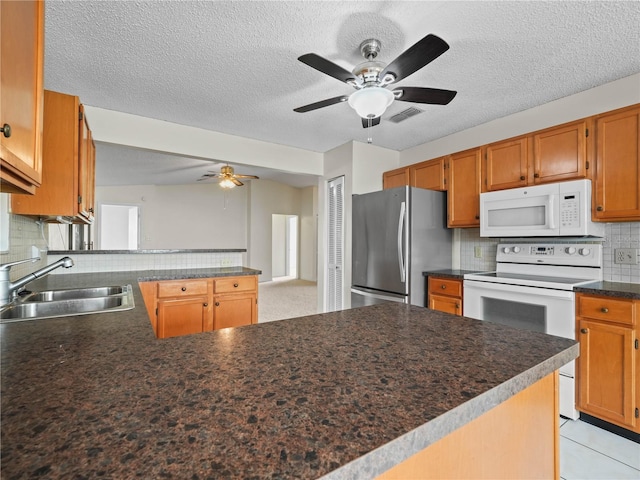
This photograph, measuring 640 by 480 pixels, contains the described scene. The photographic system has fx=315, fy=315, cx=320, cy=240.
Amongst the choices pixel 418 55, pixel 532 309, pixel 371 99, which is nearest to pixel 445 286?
pixel 532 309

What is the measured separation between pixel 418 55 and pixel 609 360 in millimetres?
2110

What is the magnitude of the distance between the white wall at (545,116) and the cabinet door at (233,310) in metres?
2.56

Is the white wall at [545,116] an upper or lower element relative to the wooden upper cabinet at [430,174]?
upper

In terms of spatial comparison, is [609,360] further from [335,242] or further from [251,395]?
[335,242]

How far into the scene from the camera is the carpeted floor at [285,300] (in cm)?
500

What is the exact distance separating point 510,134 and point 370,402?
3.13 metres

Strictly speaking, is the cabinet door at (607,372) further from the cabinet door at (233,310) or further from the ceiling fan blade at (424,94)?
the cabinet door at (233,310)

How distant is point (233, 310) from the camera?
9.61ft

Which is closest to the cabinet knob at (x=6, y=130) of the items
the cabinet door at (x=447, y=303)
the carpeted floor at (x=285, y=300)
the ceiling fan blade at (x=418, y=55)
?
the ceiling fan blade at (x=418, y=55)

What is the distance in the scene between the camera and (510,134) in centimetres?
289

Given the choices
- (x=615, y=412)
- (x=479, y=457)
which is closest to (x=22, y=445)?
(x=479, y=457)

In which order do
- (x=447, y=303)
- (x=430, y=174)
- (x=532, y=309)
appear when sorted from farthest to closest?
(x=430, y=174)
(x=447, y=303)
(x=532, y=309)

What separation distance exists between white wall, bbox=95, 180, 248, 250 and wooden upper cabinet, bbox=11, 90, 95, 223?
625cm

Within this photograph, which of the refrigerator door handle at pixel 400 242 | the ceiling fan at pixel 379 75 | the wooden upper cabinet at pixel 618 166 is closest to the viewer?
the ceiling fan at pixel 379 75
